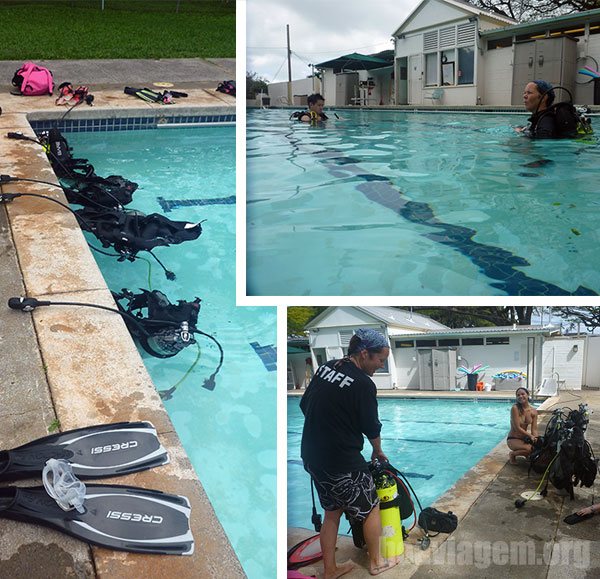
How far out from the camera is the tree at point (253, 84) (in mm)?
1400

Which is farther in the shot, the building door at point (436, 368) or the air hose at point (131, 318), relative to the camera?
the air hose at point (131, 318)

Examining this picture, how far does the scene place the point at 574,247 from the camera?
2088mm

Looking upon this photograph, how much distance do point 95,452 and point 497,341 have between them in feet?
4.32

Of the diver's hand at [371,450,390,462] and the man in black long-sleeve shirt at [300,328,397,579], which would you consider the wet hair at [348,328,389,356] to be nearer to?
the man in black long-sleeve shirt at [300,328,397,579]

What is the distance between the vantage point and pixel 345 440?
227 cm

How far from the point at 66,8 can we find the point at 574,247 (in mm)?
18047

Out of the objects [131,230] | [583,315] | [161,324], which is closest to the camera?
[583,315]

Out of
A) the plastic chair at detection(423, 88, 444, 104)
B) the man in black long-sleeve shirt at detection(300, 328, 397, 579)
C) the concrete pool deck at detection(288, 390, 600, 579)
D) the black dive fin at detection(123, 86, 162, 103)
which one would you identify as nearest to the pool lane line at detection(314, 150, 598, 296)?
the man in black long-sleeve shirt at detection(300, 328, 397, 579)

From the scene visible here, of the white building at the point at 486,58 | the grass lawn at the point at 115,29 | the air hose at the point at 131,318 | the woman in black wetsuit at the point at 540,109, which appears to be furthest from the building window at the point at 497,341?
the grass lawn at the point at 115,29

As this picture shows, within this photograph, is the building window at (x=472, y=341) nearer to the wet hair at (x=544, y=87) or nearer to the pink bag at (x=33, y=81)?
the wet hair at (x=544, y=87)

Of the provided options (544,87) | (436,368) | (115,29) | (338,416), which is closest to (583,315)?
(436,368)

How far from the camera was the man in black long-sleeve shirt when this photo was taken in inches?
82.9

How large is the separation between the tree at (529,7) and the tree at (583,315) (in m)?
3.18

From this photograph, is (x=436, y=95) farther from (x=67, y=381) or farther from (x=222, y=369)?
(x=67, y=381)
